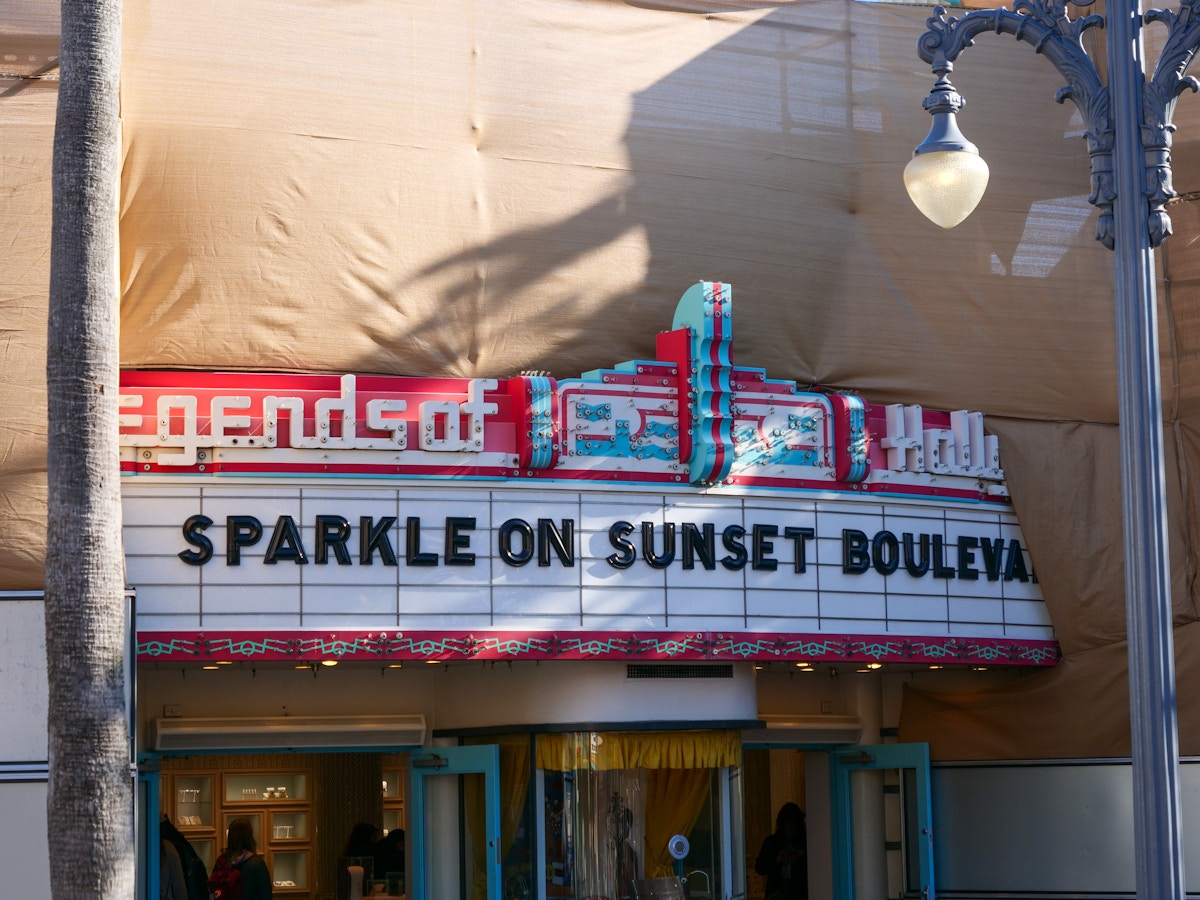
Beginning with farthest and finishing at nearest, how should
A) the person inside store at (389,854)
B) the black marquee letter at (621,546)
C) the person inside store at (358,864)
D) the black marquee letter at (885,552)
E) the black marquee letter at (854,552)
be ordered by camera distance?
the person inside store at (389,854), the person inside store at (358,864), the black marquee letter at (885,552), the black marquee letter at (854,552), the black marquee letter at (621,546)

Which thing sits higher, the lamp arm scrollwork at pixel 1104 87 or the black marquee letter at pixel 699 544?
the lamp arm scrollwork at pixel 1104 87

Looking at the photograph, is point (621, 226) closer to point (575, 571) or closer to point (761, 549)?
point (761, 549)

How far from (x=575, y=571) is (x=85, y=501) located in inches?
180

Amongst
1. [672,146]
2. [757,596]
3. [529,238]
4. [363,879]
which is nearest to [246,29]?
[529,238]

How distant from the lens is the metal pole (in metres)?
7.77

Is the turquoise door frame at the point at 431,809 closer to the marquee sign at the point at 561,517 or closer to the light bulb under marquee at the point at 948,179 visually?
the marquee sign at the point at 561,517

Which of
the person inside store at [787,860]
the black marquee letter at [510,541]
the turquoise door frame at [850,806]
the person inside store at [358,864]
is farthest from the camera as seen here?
the person inside store at [787,860]

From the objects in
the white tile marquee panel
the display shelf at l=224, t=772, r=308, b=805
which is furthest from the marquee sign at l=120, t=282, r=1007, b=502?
the display shelf at l=224, t=772, r=308, b=805

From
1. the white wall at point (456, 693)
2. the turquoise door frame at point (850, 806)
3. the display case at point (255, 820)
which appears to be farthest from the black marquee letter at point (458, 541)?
the display case at point (255, 820)

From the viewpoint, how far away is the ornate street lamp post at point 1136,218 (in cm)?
780

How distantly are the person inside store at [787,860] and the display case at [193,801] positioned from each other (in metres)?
6.28

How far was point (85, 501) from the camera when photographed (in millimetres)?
10047

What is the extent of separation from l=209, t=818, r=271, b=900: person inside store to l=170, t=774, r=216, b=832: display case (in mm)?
3502

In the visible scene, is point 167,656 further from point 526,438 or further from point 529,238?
point 529,238
